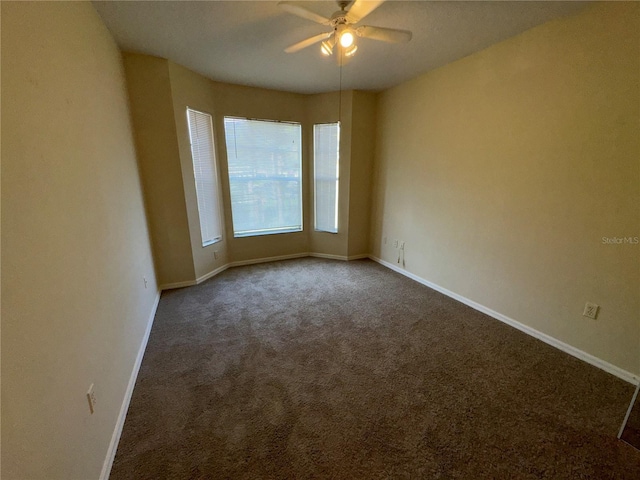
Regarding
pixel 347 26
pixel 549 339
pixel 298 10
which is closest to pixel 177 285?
pixel 298 10

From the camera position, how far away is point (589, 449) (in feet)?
4.45

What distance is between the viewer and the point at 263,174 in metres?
3.79

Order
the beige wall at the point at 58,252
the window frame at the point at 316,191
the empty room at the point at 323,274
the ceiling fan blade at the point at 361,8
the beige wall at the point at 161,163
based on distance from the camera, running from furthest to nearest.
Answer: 1. the window frame at the point at 316,191
2. the beige wall at the point at 161,163
3. the ceiling fan blade at the point at 361,8
4. the empty room at the point at 323,274
5. the beige wall at the point at 58,252

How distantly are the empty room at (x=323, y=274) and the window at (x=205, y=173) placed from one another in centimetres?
4

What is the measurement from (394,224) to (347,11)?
2.60 meters

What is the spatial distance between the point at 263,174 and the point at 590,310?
3677mm

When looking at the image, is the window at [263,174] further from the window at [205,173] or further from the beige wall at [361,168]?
the beige wall at [361,168]

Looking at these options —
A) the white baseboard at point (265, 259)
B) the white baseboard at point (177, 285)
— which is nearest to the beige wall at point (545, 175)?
the white baseboard at point (265, 259)

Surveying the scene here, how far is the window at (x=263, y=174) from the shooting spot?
11.7ft

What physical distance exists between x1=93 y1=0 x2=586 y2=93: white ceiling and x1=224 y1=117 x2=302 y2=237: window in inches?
30.1

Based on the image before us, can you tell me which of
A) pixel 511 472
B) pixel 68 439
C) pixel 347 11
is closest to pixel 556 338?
pixel 511 472

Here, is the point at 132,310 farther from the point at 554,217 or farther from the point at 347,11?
the point at 554,217

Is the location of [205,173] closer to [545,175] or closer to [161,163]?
[161,163]

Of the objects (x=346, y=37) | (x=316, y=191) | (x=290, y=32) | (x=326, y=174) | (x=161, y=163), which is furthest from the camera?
(x=316, y=191)
